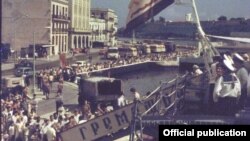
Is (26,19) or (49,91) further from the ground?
(26,19)

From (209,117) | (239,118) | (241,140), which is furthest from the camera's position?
(209,117)

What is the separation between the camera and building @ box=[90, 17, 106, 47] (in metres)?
76.2

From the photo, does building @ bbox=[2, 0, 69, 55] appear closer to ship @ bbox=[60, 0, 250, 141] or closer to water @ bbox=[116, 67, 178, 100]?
water @ bbox=[116, 67, 178, 100]

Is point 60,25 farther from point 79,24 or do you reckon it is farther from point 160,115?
point 160,115

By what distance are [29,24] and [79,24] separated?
1553 cm

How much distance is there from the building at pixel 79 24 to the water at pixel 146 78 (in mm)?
13613

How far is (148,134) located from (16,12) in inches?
1938

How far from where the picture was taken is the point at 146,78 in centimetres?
5400

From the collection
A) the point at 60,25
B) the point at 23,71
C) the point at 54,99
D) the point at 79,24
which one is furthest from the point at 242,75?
the point at 79,24

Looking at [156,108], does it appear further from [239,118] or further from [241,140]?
[241,140]

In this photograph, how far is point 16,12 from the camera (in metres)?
55.9

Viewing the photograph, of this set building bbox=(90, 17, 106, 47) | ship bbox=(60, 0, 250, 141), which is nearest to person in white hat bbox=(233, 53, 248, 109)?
ship bbox=(60, 0, 250, 141)

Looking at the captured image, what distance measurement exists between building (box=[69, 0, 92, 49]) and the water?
13.6 meters

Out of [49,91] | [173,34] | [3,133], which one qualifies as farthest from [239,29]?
[3,133]
